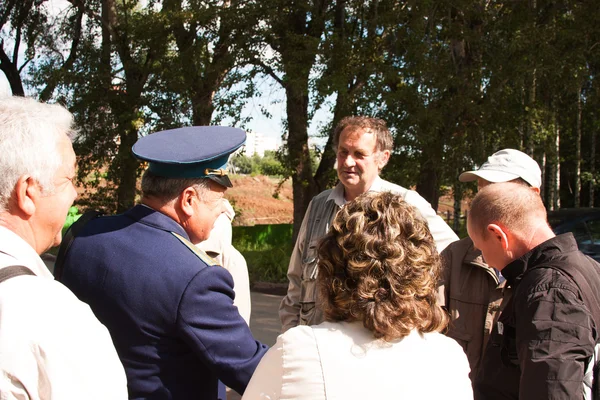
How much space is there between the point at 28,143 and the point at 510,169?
2.39 meters

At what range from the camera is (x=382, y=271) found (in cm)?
160

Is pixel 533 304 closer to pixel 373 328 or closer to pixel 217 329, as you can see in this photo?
pixel 373 328

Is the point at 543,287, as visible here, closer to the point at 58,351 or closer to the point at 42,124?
the point at 58,351

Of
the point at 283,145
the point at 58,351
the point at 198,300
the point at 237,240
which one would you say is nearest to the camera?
the point at 58,351

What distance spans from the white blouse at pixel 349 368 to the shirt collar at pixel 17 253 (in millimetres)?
628

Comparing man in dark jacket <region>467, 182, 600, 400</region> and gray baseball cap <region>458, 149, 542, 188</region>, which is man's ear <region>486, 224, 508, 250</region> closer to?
man in dark jacket <region>467, 182, 600, 400</region>

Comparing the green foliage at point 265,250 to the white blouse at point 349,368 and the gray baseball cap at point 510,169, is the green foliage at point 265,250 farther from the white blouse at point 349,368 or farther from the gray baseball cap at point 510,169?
the white blouse at point 349,368

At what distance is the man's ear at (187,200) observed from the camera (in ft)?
6.82

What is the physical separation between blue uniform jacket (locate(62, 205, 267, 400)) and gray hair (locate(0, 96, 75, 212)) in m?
0.50

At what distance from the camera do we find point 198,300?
1.82 metres

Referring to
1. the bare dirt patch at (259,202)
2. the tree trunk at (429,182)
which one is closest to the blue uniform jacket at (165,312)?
the tree trunk at (429,182)

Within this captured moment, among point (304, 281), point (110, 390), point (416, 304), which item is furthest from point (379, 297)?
point (304, 281)

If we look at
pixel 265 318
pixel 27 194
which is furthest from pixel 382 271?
pixel 265 318

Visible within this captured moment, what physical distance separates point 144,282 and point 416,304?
2.80 ft
